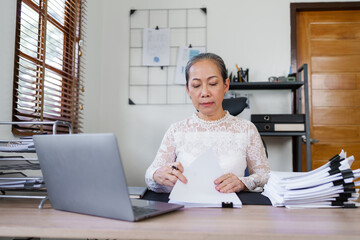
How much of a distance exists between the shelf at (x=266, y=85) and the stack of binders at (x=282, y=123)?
0.27 metres

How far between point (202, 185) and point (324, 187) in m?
0.30

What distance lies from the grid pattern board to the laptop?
2.24 meters

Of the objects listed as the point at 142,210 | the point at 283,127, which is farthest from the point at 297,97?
the point at 142,210

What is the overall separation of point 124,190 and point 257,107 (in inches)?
97.3

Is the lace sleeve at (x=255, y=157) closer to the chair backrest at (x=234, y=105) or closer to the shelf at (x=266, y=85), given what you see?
the chair backrest at (x=234, y=105)

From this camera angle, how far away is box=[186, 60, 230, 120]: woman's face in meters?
1.39

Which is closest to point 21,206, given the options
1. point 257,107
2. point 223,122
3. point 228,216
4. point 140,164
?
point 228,216

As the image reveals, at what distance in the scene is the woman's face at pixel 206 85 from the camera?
4.55 feet

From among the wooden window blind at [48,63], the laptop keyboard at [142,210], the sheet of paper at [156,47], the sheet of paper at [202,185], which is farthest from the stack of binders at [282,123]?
the laptop keyboard at [142,210]

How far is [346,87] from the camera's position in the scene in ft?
9.63

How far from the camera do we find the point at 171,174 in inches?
41.3

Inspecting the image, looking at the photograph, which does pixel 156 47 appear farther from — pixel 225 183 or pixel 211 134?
pixel 225 183

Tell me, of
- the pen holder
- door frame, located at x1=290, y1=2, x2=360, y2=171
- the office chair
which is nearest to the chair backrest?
the office chair

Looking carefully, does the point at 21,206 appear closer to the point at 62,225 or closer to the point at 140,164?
the point at 62,225
